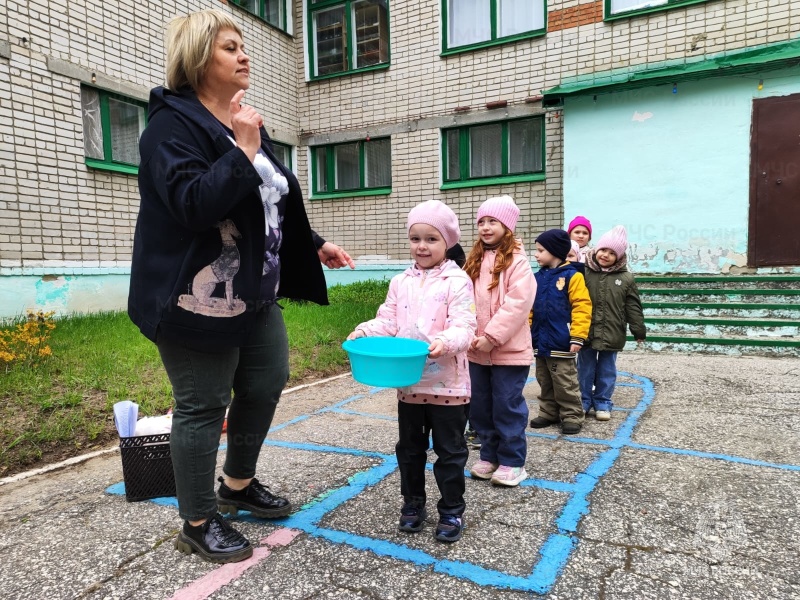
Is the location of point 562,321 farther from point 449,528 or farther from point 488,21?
point 488,21

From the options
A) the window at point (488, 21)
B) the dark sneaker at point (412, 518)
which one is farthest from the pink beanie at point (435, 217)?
the window at point (488, 21)

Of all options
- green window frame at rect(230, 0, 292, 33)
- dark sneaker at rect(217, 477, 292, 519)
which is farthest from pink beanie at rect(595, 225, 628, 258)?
green window frame at rect(230, 0, 292, 33)

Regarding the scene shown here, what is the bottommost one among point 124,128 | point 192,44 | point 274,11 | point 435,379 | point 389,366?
point 435,379

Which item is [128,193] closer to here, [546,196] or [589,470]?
[546,196]

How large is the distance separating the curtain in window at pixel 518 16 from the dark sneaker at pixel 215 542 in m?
10.5

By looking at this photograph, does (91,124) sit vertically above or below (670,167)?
above

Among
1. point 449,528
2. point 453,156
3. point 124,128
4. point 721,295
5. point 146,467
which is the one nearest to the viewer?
point 449,528

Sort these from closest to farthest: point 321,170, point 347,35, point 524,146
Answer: point 524,146
point 347,35
point 321,170

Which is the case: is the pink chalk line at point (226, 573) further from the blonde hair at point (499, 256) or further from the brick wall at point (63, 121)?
the brick wall at point (63, 121)

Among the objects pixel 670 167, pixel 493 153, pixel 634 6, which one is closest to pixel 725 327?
pixel 670 167

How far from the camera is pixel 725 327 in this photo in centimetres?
726

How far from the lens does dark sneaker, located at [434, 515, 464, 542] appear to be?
7.89ft

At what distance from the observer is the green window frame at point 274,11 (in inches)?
473

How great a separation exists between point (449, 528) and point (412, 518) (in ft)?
0.60
